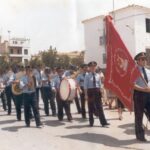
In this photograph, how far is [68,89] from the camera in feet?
43.5

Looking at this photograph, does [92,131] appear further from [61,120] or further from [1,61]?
[1,61]

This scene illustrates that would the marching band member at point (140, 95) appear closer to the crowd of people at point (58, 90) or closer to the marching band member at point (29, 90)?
the crowd of people at point (58, 90)

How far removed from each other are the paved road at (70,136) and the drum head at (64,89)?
0.82 m

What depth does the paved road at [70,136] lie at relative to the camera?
9.48 meters

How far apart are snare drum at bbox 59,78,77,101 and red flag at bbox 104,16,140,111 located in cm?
233

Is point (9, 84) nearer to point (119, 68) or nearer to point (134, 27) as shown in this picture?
point (119, 68)

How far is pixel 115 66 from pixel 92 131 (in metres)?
1.94

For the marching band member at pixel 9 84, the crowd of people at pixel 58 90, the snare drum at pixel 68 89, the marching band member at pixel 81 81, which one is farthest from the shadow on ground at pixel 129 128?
the marching band member at pixel 9 84

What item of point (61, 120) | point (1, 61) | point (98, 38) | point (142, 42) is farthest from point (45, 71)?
point (1, 61)

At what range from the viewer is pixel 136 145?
9.38m

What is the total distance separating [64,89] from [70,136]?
2840 millimetres

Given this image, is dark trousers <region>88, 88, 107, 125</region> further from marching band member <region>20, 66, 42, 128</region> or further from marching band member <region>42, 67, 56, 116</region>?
marching band member <region>42, 67, 56, 116</region>

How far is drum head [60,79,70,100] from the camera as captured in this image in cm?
1331

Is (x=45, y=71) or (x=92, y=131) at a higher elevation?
(x=45, y=71)
